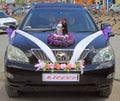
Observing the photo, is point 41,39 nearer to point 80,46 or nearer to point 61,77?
point 80,46

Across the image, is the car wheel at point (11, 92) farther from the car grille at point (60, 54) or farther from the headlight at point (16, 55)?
the car grille at point (60, 54)

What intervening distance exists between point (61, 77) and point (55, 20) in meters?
2.00

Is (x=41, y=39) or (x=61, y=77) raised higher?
(x=41, y=39)

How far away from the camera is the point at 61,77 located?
5684mm

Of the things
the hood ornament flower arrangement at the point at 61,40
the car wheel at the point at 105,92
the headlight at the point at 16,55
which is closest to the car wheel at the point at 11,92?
the headlight at the point at 16,55

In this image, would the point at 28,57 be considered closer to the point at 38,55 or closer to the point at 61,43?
the point at 38,55

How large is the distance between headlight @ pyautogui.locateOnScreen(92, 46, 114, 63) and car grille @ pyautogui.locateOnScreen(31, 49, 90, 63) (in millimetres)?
166

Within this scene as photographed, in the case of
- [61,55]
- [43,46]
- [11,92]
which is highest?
[43,46]

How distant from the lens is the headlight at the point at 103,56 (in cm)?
589

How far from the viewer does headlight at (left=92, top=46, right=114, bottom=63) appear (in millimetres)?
5891

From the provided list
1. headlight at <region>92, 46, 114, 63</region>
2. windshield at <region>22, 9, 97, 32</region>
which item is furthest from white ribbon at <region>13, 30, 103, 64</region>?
windshield at <region>22, 9, 97, 32</region>

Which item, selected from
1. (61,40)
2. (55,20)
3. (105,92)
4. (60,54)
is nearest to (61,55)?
(60,54)

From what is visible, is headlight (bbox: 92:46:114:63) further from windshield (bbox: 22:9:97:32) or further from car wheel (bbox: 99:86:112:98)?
windshield (bbox: 22:9:97:32)

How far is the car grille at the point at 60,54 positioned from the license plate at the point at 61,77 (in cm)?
23
